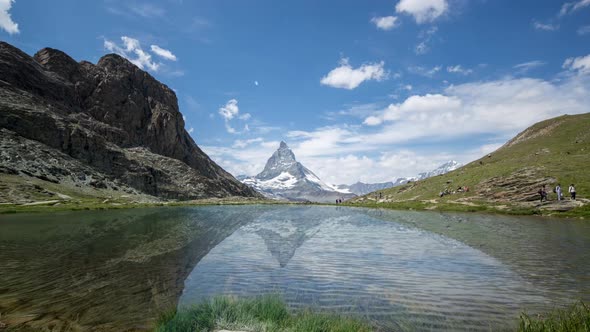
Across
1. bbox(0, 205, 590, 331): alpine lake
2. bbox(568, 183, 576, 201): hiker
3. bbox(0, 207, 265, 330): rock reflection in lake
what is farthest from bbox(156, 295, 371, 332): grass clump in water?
bbox(568, 183, 576, 201): hiker

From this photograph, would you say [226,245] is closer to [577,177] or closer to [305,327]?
[305,327]

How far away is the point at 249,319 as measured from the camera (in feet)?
38.1

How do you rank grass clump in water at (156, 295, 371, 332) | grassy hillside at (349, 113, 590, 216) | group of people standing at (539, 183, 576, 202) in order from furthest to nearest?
grassy hillside at (349, 113, 590, 216), group of people standing at (539, 183, 576, 202), grass clump in water at (156, 295, 371, 332)

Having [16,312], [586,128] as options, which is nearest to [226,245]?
[16,312]

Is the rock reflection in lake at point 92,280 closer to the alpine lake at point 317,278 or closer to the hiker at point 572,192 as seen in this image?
the alpine lake at point 317,278

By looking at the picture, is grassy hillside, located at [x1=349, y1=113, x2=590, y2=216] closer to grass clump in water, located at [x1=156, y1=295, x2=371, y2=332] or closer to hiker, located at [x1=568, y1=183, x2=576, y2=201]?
hiker, located at [x1=568, y1=183, x2=576, y2=201]

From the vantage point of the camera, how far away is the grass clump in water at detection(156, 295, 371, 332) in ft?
36.0

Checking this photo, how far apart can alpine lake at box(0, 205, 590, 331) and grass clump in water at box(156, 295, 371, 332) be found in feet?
5.51

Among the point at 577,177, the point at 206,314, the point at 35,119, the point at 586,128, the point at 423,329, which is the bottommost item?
the point at 423,329

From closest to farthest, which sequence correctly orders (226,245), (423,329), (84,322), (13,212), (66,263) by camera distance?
(423,329) < (84,322) < (66,263) < (226,245) < (13,212)

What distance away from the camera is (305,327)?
35.7ft

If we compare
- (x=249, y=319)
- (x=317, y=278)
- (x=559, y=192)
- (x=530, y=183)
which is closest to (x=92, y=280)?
(x=317, y=278)

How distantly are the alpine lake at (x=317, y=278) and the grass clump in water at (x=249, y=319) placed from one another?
1.68 m

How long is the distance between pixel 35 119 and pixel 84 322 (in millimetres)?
220826
